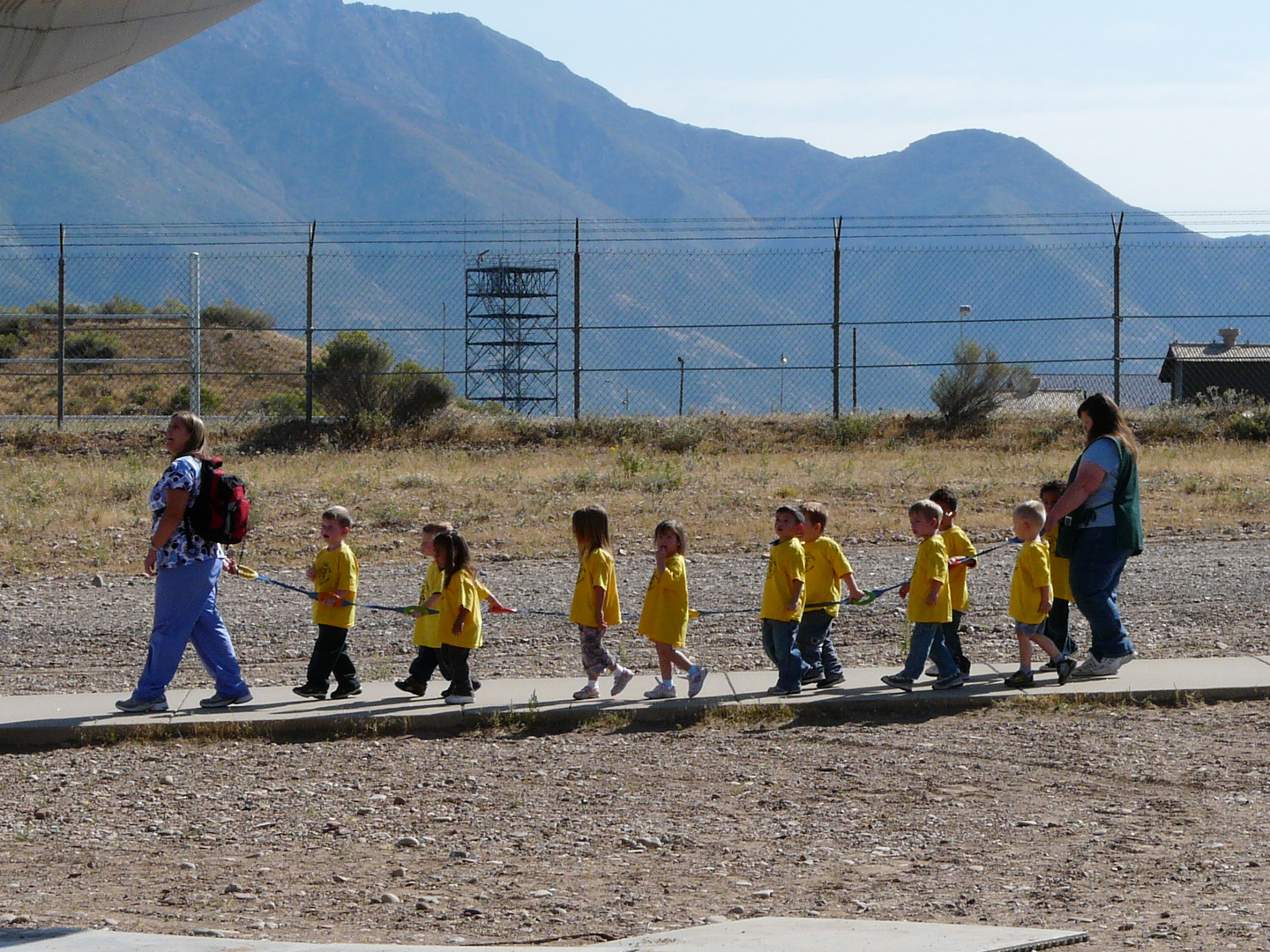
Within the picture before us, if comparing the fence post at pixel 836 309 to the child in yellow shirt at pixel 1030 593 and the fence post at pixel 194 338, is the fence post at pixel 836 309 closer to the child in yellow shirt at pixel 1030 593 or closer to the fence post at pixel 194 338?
the fence post at pixel 194 338

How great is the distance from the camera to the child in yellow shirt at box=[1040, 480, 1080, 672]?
29.2ft

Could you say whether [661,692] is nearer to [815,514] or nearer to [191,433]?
[815,514]

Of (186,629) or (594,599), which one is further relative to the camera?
(594,599)

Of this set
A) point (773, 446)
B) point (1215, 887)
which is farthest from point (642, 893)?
point (773, 446)

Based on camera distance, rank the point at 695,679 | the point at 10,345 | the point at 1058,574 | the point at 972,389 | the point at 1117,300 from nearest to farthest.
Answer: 1. the point at 695,679
2. the point at 1058,574
3. the point at 1117,300
4. the point at 972,389
5. the point at 10,345

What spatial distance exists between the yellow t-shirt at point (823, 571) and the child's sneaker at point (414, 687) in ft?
7.19

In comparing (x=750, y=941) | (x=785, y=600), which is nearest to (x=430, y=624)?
(x=785, y=600)

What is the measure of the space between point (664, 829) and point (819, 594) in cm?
278

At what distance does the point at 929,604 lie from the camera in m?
8.17

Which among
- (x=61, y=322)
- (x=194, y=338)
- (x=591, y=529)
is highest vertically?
(x=61, y=322)

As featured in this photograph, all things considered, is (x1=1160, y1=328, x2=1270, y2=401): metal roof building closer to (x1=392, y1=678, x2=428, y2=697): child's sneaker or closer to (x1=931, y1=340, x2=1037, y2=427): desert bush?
(x1=931, y1=340, x2=1037, y2=427): desert bush

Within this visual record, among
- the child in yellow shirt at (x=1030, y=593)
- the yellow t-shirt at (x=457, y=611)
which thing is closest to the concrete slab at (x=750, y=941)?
the yellow t-shirt at (x=457, y=611)

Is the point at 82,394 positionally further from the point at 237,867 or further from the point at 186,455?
the point at 237,867

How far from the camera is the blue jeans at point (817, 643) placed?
28.4ft
